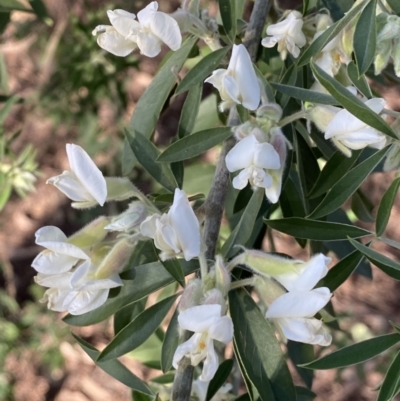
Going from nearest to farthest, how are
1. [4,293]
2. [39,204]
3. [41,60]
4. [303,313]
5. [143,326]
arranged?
[303,313], [143,326], [41,60], [4,293], [39,204]

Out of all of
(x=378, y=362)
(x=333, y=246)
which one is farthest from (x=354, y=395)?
(x=333, y=246)

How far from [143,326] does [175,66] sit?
400 millimetres

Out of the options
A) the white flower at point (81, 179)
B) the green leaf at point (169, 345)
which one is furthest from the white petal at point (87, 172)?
the green leaf at point (169, 345)

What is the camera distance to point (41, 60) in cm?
237

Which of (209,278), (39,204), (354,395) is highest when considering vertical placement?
(209,278)

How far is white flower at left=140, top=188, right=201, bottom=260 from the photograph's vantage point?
66 centimetres

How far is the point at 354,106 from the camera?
62cm

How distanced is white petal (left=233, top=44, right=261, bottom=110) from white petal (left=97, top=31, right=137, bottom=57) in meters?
0.20

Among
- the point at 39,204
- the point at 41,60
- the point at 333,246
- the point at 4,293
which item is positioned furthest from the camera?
the point at 39,204

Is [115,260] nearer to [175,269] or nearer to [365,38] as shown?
[175,269]

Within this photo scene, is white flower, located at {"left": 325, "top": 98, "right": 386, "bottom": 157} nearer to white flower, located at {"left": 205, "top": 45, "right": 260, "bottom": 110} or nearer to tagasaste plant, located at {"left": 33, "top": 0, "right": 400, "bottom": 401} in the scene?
tagasaste plant, located at {"left": 33, "top": 0, "right": 400, "bottom": 401}

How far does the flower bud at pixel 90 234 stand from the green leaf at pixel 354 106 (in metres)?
0.34

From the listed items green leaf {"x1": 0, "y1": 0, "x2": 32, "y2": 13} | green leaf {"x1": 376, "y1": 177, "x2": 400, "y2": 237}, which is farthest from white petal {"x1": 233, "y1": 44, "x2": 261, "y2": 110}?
green leaf {"x1": 0, "y1": 0, "x2": 32, "y2": 13}

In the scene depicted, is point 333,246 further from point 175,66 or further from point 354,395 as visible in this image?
point 354,395
